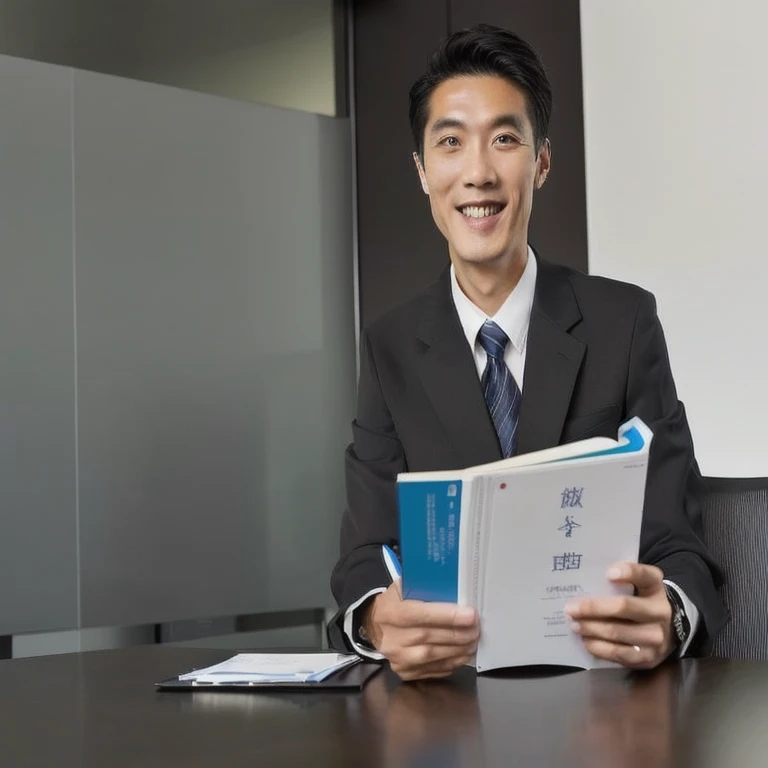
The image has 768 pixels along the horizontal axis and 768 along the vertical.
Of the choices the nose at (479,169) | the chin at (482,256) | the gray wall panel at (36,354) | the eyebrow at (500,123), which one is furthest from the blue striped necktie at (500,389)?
the gray wall panel at (36,354)

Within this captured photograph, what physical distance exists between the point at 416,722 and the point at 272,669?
33 centimetres

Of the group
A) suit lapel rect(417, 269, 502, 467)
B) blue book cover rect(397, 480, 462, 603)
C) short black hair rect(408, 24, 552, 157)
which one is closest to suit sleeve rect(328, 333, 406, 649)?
suit lapel rect(417, 269, 502, 467)

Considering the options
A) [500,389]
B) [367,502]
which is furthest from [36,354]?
[500,389]

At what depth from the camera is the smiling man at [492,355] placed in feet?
5.73

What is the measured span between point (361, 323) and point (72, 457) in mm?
1205

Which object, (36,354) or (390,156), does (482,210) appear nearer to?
(36,354)

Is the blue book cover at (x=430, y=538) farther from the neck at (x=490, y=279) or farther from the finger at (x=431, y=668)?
the neck at (x=490, y=279)

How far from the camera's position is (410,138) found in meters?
4.02

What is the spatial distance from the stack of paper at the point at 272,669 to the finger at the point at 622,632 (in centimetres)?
32

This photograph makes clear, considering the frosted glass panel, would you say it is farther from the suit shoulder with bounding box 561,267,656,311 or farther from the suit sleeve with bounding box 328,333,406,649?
the suit shoulder with bounding box 561,267,656,311

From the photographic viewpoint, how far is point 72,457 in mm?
3484

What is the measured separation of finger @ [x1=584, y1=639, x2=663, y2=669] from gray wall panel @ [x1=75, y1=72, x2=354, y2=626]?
2411 millimetres

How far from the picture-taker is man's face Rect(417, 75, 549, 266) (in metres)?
1.97

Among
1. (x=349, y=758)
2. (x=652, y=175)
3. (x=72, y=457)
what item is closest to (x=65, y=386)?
(x=72, y=457)
